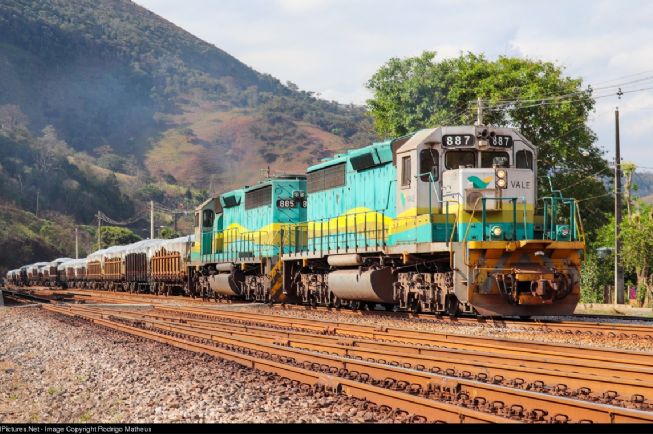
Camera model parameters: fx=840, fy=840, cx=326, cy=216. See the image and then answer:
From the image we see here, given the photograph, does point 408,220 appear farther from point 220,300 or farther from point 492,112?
point 492,112

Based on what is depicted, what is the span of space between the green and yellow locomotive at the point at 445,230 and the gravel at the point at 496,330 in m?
0.38

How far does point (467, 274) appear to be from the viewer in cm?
1510

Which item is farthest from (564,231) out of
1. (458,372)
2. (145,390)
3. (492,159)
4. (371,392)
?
(145,390)

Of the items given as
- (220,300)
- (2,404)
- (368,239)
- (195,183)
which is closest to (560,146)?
(220,300)

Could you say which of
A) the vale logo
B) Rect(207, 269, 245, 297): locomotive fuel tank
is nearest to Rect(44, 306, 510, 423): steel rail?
the vale logo

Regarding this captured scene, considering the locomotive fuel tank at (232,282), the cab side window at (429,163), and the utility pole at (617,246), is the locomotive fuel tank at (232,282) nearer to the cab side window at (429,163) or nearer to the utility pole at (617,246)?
the cab side window at (429,163)

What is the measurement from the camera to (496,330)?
14602 millimetres

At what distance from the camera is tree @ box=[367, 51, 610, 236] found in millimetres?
34875

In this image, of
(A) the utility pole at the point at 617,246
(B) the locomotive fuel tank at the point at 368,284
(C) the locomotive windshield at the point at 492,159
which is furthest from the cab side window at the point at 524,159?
(A) the utility pole at the point at 617,246

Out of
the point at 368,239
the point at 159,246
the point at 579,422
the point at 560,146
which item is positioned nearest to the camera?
the point at 579,422

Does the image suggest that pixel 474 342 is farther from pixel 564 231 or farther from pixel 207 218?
pixel 207 218

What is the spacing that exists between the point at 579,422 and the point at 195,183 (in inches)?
7284

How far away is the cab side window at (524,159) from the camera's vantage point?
16469 mm

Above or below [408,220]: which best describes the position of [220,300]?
below
